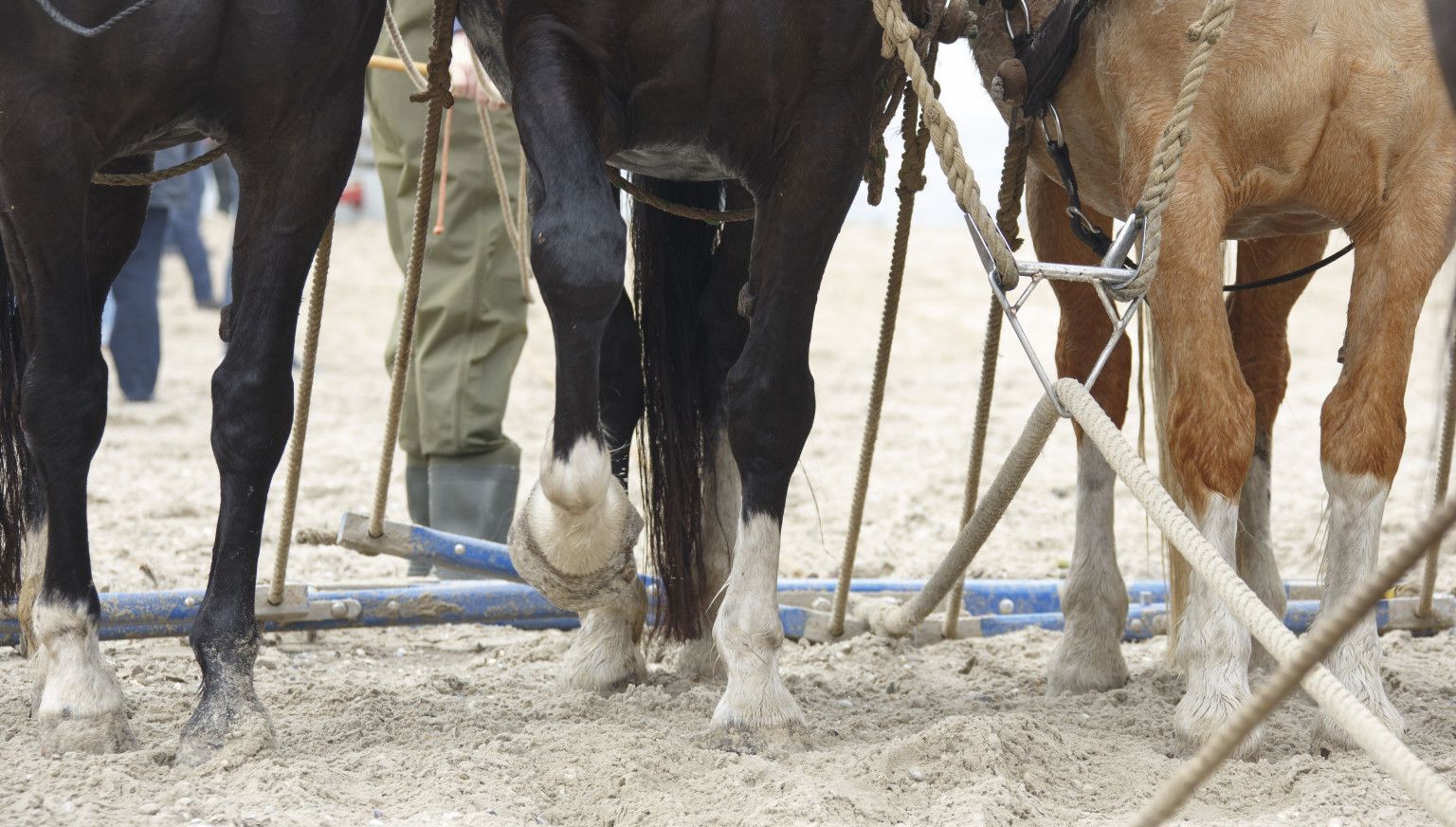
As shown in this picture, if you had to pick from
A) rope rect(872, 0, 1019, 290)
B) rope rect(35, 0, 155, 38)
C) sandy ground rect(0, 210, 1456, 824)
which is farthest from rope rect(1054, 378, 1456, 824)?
rope rect(35, 0, 155, 38)

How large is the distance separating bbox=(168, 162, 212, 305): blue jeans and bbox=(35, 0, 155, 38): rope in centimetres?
Result: 784

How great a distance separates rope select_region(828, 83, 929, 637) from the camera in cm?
291

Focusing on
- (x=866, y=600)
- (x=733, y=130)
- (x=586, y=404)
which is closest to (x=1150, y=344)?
(x=866, y=600)

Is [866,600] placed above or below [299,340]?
below

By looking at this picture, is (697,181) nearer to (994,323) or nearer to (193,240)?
(994,323)

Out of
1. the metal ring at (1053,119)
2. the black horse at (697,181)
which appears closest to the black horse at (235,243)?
the black horse at (697,181)

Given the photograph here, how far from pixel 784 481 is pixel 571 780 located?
2.00 feet

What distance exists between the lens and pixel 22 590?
246cm

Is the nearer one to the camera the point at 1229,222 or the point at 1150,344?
the point at 1229,222

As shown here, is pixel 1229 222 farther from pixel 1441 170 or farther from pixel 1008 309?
pixel 1008 309

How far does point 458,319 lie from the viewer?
13.9 feet

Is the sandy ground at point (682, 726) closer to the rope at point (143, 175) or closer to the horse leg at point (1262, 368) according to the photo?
the horse leg at point (1262, 368)

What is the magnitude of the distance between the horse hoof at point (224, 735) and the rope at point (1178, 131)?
146cm

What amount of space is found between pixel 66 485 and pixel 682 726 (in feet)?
3.41
